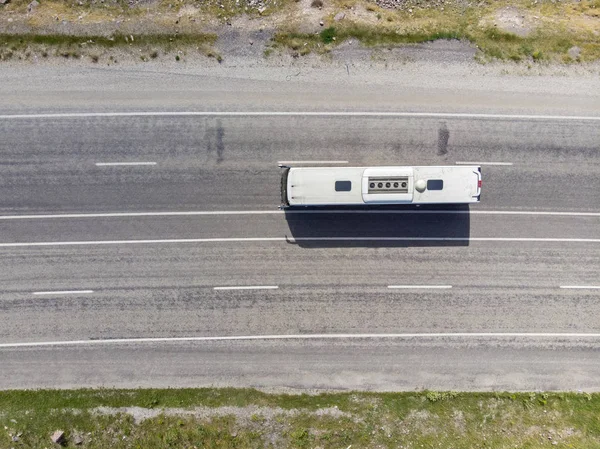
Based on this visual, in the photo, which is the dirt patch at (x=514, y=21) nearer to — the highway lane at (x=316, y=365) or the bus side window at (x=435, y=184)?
the bus side window at (x=435, y=184)

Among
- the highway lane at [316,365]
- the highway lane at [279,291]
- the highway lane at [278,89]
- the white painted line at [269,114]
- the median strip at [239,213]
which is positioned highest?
the highway lane at [278,89]

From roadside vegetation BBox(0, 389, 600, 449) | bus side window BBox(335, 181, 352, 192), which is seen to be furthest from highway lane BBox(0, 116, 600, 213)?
roadside vegetation BBox(0, 389, 600, 449)

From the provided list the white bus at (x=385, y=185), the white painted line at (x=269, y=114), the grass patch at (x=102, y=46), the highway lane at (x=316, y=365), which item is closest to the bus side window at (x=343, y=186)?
the white bus at (x=385, y=185)

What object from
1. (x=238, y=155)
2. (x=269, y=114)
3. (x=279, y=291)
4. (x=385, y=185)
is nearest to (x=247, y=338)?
(x=279, y=291)

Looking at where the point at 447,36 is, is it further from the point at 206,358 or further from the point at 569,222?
the point at 206,358

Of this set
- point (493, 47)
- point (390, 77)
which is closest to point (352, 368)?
point (390, 77)
